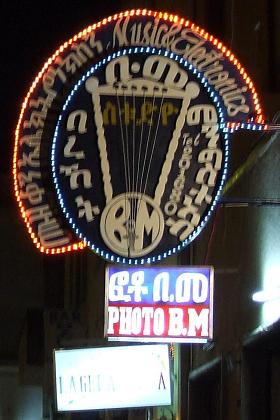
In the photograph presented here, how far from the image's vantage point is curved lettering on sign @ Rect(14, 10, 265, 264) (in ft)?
25.0

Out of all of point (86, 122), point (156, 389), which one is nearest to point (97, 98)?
point (86, 122)

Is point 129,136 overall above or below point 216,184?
above

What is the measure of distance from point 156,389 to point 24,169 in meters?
2.97

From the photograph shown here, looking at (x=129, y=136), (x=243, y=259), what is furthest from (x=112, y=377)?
(x=129, y=136)

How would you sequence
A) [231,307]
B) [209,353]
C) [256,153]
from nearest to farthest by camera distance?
1. [256,153]
2. [231,307]
3. [209,353]

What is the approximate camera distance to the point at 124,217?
7.68 metres

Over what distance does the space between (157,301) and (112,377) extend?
2218 millimetres

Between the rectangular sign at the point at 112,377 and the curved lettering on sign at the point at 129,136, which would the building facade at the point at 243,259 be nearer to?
the curved lettering on sign at the point at 129,136

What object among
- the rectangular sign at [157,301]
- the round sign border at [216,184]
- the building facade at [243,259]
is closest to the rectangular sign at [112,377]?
the building facade at [243,259]

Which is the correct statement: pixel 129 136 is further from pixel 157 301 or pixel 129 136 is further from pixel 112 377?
pixel 112 377

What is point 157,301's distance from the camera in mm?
7961

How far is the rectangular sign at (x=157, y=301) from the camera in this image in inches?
312

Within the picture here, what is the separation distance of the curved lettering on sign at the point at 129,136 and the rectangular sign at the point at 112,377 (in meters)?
2.24

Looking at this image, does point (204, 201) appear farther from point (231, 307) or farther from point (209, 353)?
point (209, 353)
